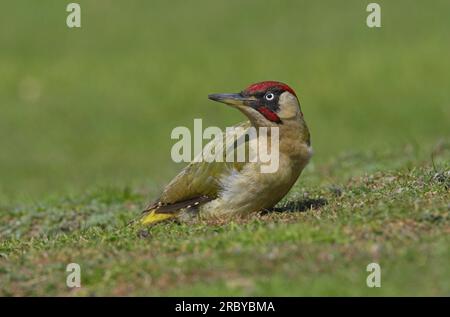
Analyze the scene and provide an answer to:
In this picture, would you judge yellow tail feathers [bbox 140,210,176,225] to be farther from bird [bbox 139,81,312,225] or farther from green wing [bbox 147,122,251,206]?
green wing [bbox 147,122,251,206]

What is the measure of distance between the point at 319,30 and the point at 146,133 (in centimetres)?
757

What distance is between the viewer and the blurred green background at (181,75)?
21109 millimetres

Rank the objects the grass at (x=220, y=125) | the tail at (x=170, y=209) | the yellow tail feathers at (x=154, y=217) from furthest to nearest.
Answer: the yellow tail feathers at (x=154, y=217) < the tail at (x=170, y=209) < the grass at (x=220, y=125)

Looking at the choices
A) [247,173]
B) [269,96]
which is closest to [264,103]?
[269,96]

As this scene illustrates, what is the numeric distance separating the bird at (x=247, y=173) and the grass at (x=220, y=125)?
0.98 feet

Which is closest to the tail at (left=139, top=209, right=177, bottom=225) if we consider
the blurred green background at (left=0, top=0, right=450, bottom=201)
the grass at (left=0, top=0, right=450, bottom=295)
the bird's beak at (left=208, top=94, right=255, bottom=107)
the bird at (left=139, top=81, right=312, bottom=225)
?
the bird at (left=139, top=81, right=312, bottom=225)

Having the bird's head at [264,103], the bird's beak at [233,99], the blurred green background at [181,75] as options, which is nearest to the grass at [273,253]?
the bird's head at [264,103]

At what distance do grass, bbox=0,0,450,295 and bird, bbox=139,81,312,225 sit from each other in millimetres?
300

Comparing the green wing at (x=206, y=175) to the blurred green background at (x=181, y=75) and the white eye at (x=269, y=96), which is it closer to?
the white eye at (x=269, y=96)

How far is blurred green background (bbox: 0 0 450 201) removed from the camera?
21.1 metres

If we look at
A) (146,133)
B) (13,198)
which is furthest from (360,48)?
(13,198)

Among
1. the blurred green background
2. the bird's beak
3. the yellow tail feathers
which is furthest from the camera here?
the blurred green background

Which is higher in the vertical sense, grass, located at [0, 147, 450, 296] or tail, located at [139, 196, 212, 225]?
tail, located at [139, 196, 212, 225]

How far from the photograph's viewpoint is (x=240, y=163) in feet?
30.5
